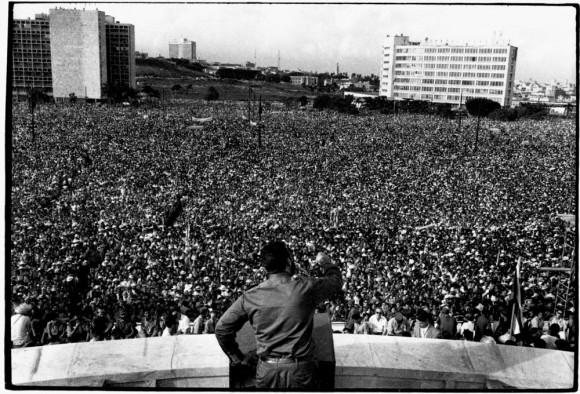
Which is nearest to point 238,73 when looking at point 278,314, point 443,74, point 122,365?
point 122,365

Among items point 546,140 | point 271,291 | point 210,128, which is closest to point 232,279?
point 271,291

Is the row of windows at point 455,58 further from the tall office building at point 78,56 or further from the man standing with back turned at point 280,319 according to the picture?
the man standing with back turned at point 280,319

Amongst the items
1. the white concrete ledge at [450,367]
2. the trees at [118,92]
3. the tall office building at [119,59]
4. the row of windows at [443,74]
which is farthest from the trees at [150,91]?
the row of windows at [443,74]

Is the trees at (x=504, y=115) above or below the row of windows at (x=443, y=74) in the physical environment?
below

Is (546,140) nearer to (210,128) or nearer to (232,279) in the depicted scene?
(210,128)

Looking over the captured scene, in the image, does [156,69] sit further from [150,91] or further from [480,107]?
[480,107]
